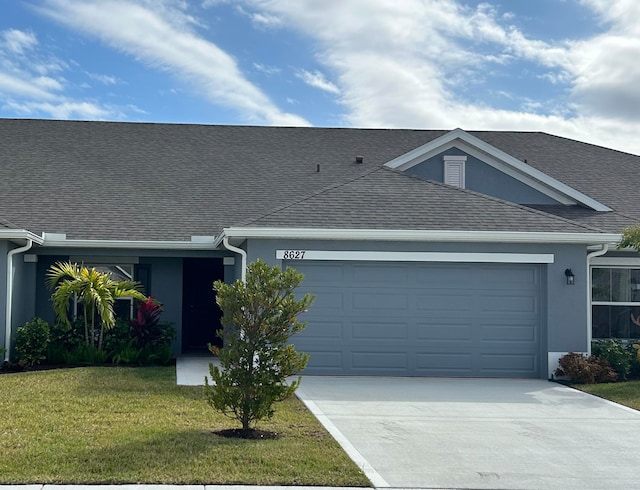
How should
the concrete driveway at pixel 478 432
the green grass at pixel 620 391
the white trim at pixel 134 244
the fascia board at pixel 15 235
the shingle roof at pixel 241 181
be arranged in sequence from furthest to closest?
1. the white trim at pixel 134 244
2. the shingle roof at pixel 241 181
3. the fascia board at pixel 15 235
4. the green grass at pixel 620 391
5. the concrete driveway at pixel 478 432

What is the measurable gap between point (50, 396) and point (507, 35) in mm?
12192

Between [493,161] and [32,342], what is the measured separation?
11294 mm

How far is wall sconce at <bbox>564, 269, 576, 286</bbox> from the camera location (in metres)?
14.7

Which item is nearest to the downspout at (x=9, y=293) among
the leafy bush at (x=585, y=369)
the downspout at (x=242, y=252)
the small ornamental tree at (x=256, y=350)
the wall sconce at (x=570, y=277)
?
the downspout at (x=242, y=252)

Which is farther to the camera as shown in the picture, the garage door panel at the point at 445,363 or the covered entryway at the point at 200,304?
the covered entryway at the point at 200,304

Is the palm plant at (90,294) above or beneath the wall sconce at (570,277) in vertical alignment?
beneath

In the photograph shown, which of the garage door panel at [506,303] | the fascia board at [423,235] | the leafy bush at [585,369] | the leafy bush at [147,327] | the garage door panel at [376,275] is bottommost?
the leafy bush at [585,369]

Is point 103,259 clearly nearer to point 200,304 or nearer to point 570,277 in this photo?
point 200,304

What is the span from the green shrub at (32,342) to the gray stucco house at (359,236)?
0.98ft

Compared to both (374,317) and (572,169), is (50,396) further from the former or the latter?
(572,169)

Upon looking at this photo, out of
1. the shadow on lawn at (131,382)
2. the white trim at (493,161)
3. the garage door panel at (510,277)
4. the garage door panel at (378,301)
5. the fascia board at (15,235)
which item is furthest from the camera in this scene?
the white trim at (493,161)

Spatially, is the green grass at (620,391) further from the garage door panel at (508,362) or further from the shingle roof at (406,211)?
the shingle roof at (406,211)

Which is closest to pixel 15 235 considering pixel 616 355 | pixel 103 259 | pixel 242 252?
pixel 103 259

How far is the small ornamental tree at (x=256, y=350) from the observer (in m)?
8.89
